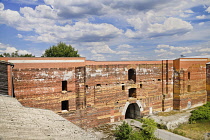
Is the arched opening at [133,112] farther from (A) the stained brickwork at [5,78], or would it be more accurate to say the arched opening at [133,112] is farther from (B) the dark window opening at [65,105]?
(A) the stained brickwork at [5,78]

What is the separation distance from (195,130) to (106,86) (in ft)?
29.7

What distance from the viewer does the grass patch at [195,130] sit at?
14.0 m

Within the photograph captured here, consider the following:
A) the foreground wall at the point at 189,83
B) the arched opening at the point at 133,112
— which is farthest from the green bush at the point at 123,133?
the foreground wall at the point at 189,83

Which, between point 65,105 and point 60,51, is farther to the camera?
point 60,51

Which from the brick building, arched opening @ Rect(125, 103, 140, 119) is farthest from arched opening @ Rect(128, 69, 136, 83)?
arched opening @ Rect(125, 103, 140, 119)

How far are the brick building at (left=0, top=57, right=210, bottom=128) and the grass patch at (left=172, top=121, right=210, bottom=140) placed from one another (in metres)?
3.24

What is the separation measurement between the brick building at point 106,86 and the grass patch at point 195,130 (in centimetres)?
324

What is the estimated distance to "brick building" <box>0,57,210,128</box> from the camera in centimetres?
1137

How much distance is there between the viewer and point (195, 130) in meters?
15.2

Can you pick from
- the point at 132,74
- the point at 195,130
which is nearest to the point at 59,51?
the point at 132,74

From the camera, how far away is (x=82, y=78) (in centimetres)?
1323

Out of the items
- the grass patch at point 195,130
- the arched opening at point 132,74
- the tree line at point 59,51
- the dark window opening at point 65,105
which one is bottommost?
the grass patch at point 195,130

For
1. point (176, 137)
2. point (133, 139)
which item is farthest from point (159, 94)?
point (133, 139)

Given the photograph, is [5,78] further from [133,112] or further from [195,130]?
[195,130]
